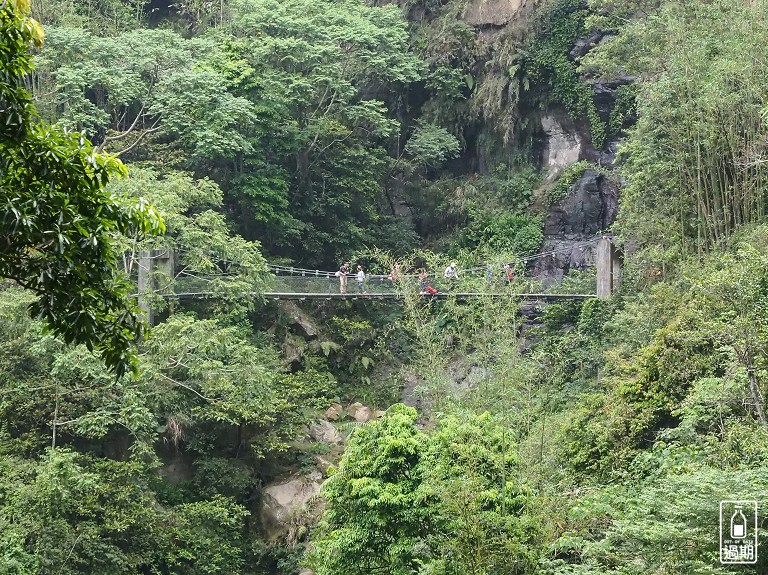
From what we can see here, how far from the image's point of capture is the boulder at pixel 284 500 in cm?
1386

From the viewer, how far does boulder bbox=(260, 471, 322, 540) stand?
13859 millimetres

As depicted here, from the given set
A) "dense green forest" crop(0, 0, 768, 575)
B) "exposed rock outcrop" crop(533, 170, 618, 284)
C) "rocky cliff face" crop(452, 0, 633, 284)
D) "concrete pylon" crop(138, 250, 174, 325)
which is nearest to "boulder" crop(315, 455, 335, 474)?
"dense green forest" crop(0, 0, 768, 575)

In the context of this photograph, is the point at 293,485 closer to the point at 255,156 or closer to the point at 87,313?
the point at 255,156

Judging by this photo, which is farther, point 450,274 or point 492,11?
point 492,11

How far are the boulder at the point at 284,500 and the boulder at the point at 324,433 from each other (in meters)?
1.09

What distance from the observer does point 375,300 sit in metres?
18.3

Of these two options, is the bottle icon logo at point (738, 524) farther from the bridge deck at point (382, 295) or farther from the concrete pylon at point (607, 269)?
the concrete pylon at point (607, 269)

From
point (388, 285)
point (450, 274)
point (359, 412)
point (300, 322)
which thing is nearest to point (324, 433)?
point (359, 412)

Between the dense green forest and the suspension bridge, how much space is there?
0.43 feet

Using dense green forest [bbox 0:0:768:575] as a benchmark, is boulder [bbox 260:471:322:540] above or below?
below

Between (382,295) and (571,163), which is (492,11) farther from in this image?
(382,295)

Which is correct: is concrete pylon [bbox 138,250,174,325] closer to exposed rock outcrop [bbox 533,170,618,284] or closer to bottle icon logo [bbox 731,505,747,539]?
bottle icon logo [bbox 731,505,747,539]

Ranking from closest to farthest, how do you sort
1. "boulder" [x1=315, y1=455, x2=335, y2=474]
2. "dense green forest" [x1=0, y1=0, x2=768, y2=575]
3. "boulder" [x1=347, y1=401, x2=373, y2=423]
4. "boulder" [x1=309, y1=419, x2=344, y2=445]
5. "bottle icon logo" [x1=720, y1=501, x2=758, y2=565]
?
"bottle icon logo" [x1=720, y1=501, x2=758, y2=565]
"dense green forest" [x1=0, y1=0, x2=768, y2=575]
"boulder" [x1=315, y1=455, x2=335, y2=474]
"boulder" [x1=309, y1=419, x2=344, y2=445]
"boulder" [x1=347, y1=401, x2=373, y2=423]

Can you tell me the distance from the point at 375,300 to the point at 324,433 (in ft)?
11.4
